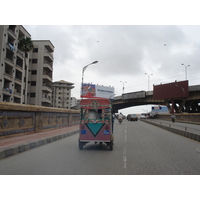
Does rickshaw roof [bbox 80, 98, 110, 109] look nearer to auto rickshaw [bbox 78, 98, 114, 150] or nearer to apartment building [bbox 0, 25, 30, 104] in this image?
auto rickshaw [bbox 78, 98, 114, 150]

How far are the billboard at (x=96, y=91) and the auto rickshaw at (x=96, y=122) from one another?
38015mm

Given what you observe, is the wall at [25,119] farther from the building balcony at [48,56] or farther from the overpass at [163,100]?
the overpass at [163,100]

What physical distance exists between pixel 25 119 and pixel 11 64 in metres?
27.9

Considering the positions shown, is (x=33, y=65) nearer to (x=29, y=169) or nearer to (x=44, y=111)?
(x=44, y=111)

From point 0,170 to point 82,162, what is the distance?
7.89ft

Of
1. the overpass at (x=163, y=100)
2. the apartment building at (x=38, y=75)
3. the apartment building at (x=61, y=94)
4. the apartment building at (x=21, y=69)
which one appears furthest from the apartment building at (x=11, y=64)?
the apartment building at (x=61, y=94)

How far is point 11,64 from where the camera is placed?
125 feet

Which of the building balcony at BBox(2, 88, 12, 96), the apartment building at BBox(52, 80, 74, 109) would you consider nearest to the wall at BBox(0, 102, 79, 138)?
the building balcony at BBox(2, 88, 12, 96)

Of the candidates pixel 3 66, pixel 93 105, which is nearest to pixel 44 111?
pixel 93 105

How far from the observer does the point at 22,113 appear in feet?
44.3

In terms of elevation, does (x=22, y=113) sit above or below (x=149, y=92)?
below

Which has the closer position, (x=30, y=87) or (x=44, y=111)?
(x=44, y=111)

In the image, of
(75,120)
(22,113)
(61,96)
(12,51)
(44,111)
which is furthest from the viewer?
(61,96)

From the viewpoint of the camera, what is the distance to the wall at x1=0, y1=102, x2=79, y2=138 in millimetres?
11492
